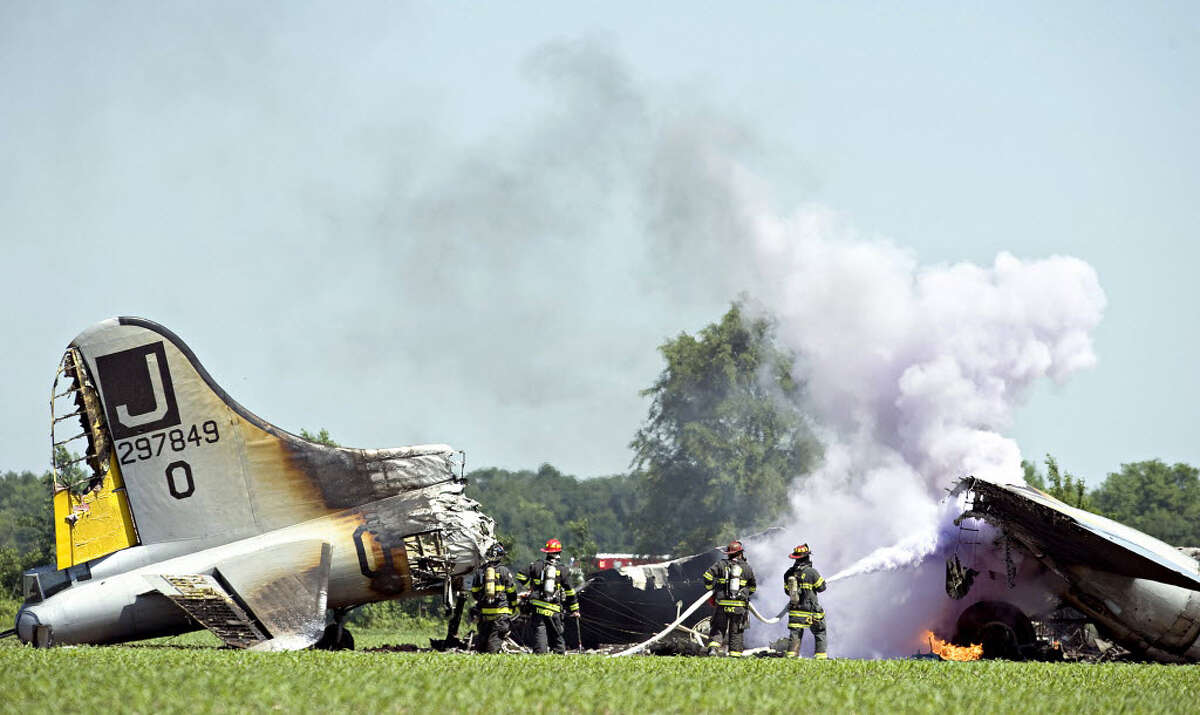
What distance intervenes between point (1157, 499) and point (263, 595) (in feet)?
235

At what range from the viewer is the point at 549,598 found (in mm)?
23641

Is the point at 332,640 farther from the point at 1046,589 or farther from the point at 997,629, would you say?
the point at 1046,589

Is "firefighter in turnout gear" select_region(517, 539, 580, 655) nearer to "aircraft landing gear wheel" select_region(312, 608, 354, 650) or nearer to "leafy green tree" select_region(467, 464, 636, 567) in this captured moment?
"aircraft landing gear wheel" select_region(312, 608, 354, 650)

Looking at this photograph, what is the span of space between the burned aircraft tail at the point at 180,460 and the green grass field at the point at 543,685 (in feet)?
12.4

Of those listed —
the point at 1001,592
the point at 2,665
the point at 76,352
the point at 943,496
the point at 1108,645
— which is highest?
the point at 76,352

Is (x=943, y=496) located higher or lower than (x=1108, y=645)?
higher

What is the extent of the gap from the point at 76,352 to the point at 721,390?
48.7m

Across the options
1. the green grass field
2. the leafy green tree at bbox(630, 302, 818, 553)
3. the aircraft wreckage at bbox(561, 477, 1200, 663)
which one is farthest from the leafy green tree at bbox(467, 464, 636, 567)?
the green grass field

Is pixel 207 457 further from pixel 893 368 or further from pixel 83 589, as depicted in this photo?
pixel 893 368

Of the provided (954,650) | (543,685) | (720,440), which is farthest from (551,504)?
(543,685)

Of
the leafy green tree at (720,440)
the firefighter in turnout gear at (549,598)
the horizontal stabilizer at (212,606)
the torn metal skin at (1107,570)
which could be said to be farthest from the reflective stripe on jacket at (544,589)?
the leafy green tree at (720,440)

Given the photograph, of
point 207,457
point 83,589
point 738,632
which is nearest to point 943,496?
point 738,632

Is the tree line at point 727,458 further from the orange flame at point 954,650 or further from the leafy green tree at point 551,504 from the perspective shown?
the orange flame at point 954,650

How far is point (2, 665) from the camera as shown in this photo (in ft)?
51.4
